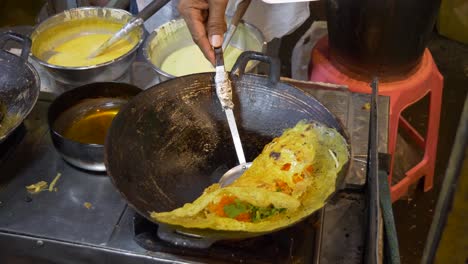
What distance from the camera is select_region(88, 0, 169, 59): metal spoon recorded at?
175cm

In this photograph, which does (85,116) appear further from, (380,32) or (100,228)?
(380,32)

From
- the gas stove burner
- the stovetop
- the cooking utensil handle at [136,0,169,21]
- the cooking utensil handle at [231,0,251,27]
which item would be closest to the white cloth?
the cooking utensil handle at [136,0,169,21]

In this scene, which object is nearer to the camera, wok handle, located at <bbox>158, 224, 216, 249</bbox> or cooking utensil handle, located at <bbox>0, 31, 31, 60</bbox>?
wok handle, located at <bbox>158, 224, 216, 249</bbox>

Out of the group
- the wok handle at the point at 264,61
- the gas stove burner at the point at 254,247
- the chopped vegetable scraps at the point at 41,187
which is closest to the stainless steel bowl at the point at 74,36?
the chopped vegetable scraps at the point at 41,187

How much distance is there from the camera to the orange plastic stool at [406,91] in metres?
1.98

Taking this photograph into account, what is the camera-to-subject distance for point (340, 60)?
2080mm

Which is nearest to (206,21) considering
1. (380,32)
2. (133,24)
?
(133,24)

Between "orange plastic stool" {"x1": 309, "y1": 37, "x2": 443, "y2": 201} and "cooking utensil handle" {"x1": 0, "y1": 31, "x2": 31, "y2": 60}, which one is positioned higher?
"cooking utensil handle" {"x1": 0, "y1": 31, "x2": 31, "y2": 60}

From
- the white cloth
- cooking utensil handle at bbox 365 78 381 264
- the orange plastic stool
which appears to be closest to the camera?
cooking utensil handle at bbox 365 78 381 264

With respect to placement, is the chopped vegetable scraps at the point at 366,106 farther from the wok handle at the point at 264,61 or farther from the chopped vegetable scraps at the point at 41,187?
the chopped vegetable scraps at the point at 41,187

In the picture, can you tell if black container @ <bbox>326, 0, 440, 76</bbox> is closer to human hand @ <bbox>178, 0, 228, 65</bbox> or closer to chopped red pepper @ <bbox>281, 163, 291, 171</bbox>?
human hand @ <bbox>178, 0, 228, 65</bbox>

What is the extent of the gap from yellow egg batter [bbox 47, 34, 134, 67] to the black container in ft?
2.54

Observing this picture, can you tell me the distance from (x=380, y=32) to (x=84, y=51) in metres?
1.05

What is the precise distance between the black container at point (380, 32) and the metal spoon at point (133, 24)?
64 cm
